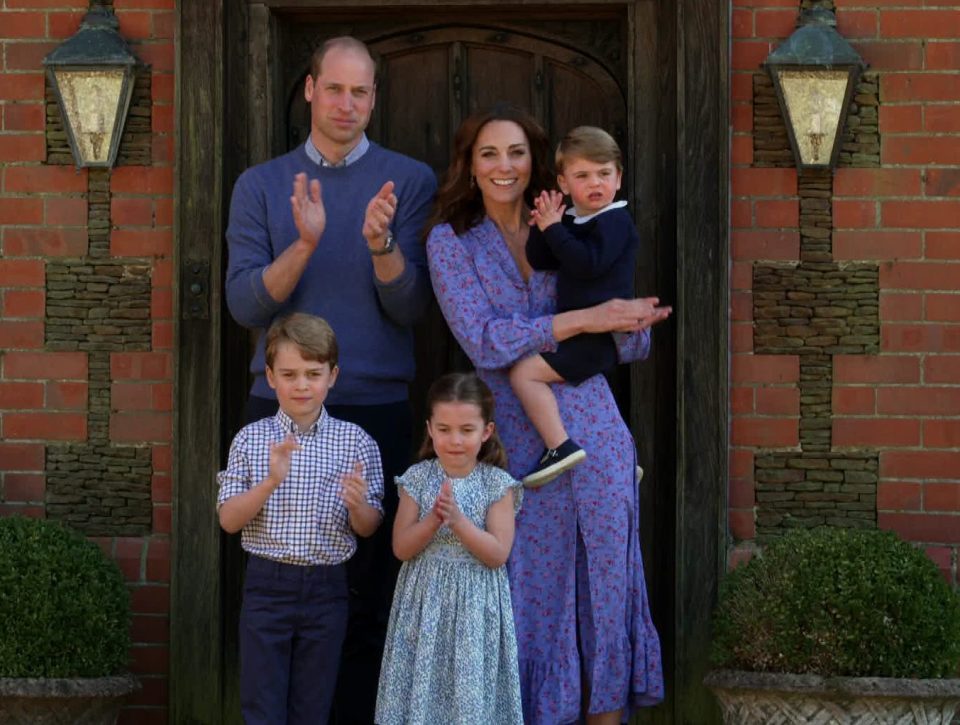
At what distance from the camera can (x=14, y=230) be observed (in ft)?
18.3

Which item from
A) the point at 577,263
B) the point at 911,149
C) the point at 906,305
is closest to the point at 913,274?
the point at 906,305

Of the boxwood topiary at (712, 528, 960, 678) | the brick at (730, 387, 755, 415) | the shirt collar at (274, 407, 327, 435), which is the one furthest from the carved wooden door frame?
the shirt collar at (274, 407, 327, 435)

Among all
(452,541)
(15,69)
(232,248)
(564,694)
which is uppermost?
(15,69)

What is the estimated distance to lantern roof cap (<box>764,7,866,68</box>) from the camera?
526 centimetres

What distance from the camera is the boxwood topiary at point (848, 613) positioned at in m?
4.77

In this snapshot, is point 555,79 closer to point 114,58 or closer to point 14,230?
point 114,58

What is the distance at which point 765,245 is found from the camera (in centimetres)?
542

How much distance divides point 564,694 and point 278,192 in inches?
64.7

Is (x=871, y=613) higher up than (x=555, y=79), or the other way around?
(x=555, y=79)

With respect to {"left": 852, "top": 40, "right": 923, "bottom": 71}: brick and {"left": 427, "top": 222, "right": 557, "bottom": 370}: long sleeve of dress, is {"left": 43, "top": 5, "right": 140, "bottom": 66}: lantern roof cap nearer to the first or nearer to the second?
{"left": 427, "top": 222, "right": 557, "bottom": 370}: long sleeve of dress

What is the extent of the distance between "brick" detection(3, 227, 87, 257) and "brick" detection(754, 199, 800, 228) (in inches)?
83.2

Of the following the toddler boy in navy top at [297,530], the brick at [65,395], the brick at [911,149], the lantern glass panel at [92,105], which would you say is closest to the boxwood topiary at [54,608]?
the brick at [65,395]

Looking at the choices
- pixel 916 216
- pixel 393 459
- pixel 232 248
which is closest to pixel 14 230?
pixel 232 248

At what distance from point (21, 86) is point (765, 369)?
2499mm
